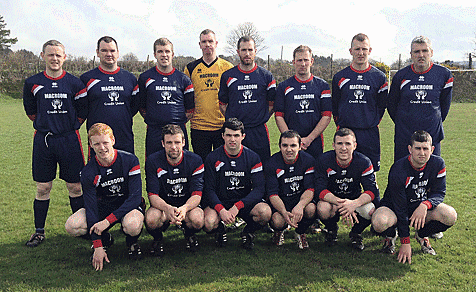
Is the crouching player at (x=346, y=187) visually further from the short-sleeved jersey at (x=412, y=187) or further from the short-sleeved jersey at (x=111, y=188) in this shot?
the short-sleeved jersey at (x=111, y=188)

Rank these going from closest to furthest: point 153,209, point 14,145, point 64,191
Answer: point 153,209
point 64,191
point 14,145

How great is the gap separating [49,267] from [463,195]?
18.5 ft

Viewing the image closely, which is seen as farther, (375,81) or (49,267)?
(375,81)

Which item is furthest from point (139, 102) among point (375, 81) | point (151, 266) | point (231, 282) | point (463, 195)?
point (463, 195)

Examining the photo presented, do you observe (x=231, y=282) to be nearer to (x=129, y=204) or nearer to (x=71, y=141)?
(x=129, y=204)

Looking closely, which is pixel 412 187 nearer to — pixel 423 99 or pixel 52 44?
pixel 423 99

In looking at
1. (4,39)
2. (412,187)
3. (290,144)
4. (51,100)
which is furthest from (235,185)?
(4,39)

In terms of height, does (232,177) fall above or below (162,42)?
below

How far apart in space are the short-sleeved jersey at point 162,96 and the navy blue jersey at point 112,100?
0.54 feet

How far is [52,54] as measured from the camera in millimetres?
4059

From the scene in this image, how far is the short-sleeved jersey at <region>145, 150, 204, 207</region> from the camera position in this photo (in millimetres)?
3930

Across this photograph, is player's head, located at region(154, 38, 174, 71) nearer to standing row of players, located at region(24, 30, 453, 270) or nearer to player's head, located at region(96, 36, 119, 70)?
standing row of players, located at region(24, 30, 453, 270)

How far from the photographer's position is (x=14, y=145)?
10594 mm

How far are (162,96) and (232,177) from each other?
1296 mm
